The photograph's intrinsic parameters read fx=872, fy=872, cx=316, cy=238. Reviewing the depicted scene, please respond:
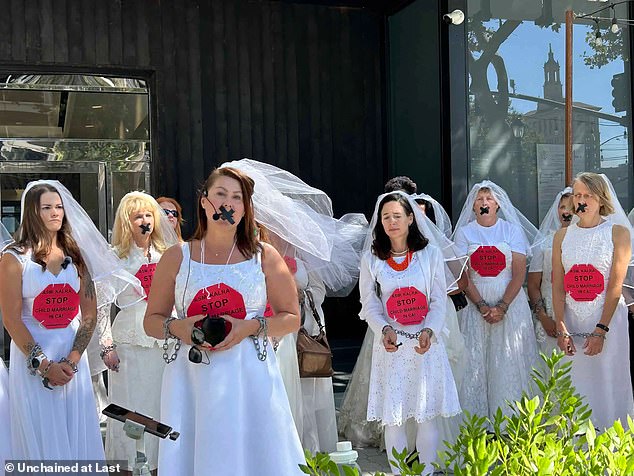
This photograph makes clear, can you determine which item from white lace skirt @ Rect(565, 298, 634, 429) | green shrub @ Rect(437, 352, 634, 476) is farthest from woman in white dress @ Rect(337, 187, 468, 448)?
green shrub @ Rect(437, 352, 634, 476)

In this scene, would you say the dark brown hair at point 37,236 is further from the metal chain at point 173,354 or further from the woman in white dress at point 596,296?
the woman in white dress at point 596,296

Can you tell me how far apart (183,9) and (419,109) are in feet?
8.44

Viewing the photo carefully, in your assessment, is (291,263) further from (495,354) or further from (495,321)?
(495,354)

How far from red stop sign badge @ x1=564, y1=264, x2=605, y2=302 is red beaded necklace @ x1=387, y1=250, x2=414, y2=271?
4.56 ft

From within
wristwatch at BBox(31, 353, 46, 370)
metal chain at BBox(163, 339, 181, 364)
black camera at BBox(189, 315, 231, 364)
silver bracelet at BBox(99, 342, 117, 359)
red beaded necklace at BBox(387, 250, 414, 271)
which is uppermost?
red beaded necklace at BBox(387, 250, 414, 271)

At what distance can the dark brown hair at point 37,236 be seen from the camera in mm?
4535

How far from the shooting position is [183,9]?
8.76 m

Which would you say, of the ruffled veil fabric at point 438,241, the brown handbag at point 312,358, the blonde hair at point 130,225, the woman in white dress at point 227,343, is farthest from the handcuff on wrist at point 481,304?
the woman in white dress at point 227,343

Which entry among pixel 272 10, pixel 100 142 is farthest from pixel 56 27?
pixel 272 10

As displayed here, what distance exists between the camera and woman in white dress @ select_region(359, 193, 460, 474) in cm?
506

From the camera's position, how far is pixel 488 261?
20.1 feet

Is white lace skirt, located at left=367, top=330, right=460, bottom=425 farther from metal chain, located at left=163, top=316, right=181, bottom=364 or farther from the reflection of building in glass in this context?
the reflection of building in glass

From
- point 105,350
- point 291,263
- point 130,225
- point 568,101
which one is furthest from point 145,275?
point 568,101

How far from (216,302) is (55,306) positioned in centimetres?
133
